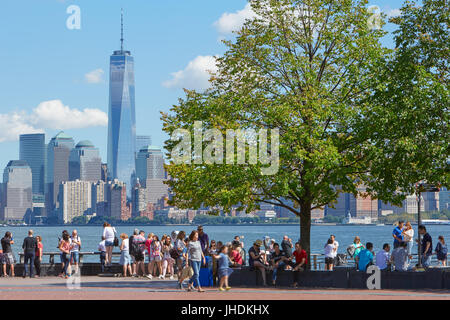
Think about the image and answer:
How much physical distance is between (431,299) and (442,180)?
5737 millimetres

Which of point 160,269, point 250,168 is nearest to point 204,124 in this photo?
point 250,168

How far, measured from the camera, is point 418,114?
24.9 meters

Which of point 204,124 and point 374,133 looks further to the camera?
point 204,124

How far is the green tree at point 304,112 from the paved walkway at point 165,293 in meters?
4.09

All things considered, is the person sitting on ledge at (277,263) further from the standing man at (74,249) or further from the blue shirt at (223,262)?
the standing man at (74,249)

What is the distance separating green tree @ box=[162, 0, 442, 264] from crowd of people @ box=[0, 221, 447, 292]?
1706 millimetres

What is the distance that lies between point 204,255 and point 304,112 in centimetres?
614

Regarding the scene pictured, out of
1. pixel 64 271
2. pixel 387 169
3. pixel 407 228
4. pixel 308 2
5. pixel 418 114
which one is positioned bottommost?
pixel 64 271

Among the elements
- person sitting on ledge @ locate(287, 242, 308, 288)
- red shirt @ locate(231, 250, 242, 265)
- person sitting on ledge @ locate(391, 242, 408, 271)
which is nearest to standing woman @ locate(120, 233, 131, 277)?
red shirt @ locate(231, 250, 242, 265)

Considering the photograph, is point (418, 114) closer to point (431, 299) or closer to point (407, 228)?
point (407, 228)

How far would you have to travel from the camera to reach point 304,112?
2647cm

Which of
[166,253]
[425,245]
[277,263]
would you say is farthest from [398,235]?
[166,253]

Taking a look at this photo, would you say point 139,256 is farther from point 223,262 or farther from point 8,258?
point 223,262

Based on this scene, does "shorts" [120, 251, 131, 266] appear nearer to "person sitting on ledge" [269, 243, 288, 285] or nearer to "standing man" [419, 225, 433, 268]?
"person sitting on ledge" [269, 243, 288, 285]
